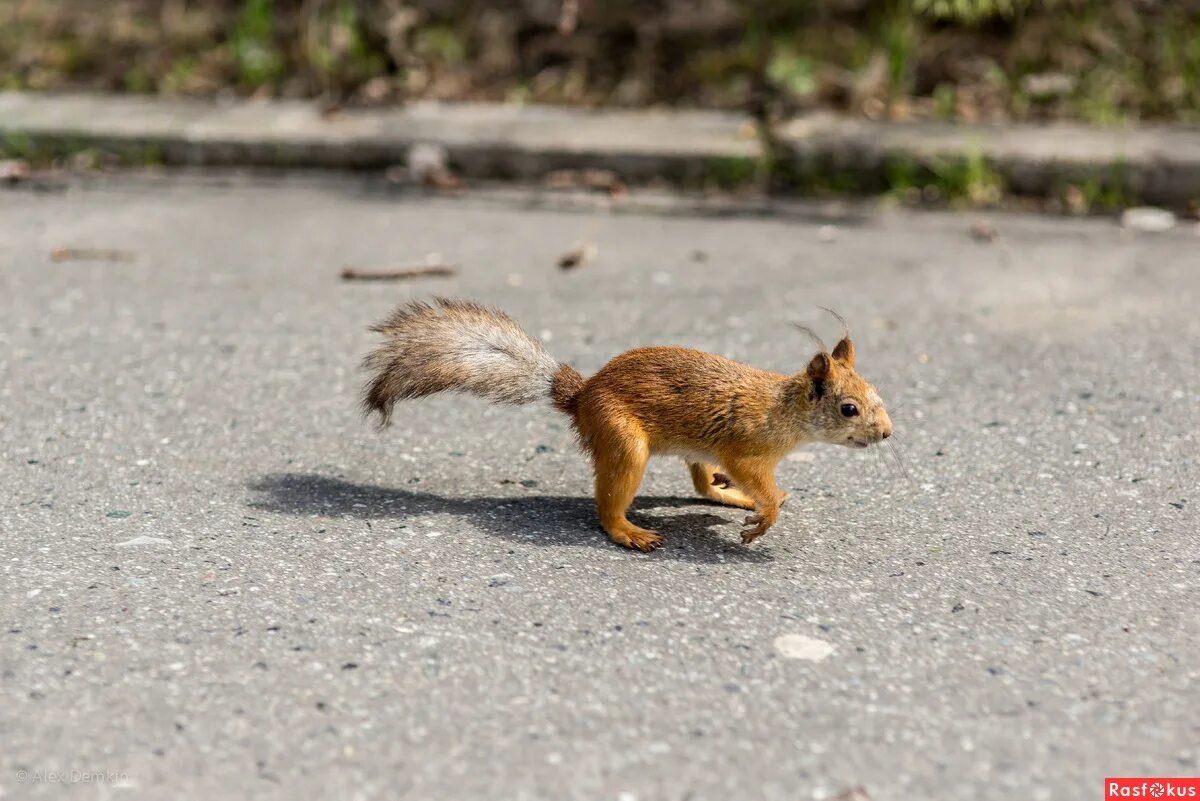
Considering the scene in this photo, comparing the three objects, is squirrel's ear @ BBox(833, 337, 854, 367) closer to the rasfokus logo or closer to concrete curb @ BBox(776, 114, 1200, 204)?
the rasfokus logo

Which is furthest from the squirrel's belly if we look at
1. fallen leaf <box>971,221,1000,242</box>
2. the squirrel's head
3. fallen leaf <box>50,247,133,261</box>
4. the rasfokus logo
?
fallen leaf <box>50,247,133,261</box>

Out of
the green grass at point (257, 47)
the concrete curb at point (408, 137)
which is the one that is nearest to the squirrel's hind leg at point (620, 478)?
the concrete curb at point (408, 137)

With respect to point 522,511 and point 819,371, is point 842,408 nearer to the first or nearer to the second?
point 819,371

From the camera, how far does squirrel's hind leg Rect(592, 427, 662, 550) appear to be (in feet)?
11.7

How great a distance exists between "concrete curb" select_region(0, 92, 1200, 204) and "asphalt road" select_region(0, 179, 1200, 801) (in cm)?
62

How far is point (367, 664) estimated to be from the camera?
9.75 feet

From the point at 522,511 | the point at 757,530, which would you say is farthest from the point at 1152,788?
the point at 522,511

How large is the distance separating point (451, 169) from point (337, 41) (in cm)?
122

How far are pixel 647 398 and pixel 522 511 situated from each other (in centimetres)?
51

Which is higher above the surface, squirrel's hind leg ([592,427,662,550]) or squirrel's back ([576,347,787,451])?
squirrel's back ([576,347,787,451])

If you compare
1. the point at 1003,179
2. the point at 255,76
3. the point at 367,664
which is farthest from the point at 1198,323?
the point at 255,76

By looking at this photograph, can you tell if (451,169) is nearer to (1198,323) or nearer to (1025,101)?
(1025,101)

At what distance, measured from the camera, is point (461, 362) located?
3.66m

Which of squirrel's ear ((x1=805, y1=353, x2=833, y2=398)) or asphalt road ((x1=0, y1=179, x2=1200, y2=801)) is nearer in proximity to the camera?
asphalt road ((x1=0, y1=179, x2=1200, y2=801))
